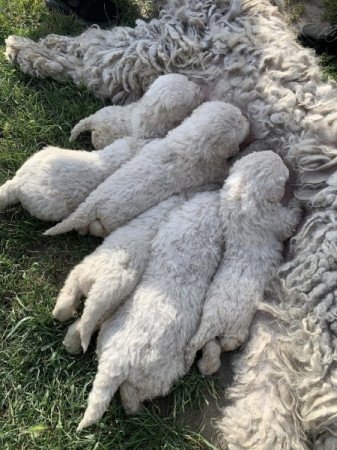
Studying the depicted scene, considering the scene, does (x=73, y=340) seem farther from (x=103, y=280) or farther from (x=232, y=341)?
(x=232, y=341)

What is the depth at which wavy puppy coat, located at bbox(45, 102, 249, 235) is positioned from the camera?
9.33 ft

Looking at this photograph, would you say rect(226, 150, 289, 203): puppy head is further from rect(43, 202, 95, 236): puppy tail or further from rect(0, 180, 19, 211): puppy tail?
rect(0, 180, 19, 211): puppy tail

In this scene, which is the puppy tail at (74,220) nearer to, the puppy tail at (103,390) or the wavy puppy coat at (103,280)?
the wavy puppy coat at (103,280)

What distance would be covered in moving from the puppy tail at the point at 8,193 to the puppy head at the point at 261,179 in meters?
1.08

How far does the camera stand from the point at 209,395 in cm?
268

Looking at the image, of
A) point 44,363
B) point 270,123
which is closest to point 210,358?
point 44,363

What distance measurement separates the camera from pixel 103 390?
92.5 inches

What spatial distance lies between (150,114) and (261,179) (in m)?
0.75

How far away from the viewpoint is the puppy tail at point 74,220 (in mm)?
2807

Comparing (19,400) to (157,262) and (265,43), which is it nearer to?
(157,262)

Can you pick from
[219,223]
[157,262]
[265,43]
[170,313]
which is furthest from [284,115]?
[170,313]

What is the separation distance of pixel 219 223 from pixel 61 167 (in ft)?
2.78

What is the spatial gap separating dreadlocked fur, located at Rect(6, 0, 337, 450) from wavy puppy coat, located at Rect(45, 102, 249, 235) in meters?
0.25

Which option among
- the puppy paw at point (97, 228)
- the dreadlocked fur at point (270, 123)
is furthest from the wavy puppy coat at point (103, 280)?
the dreadlocked fur at point (270, 123)
